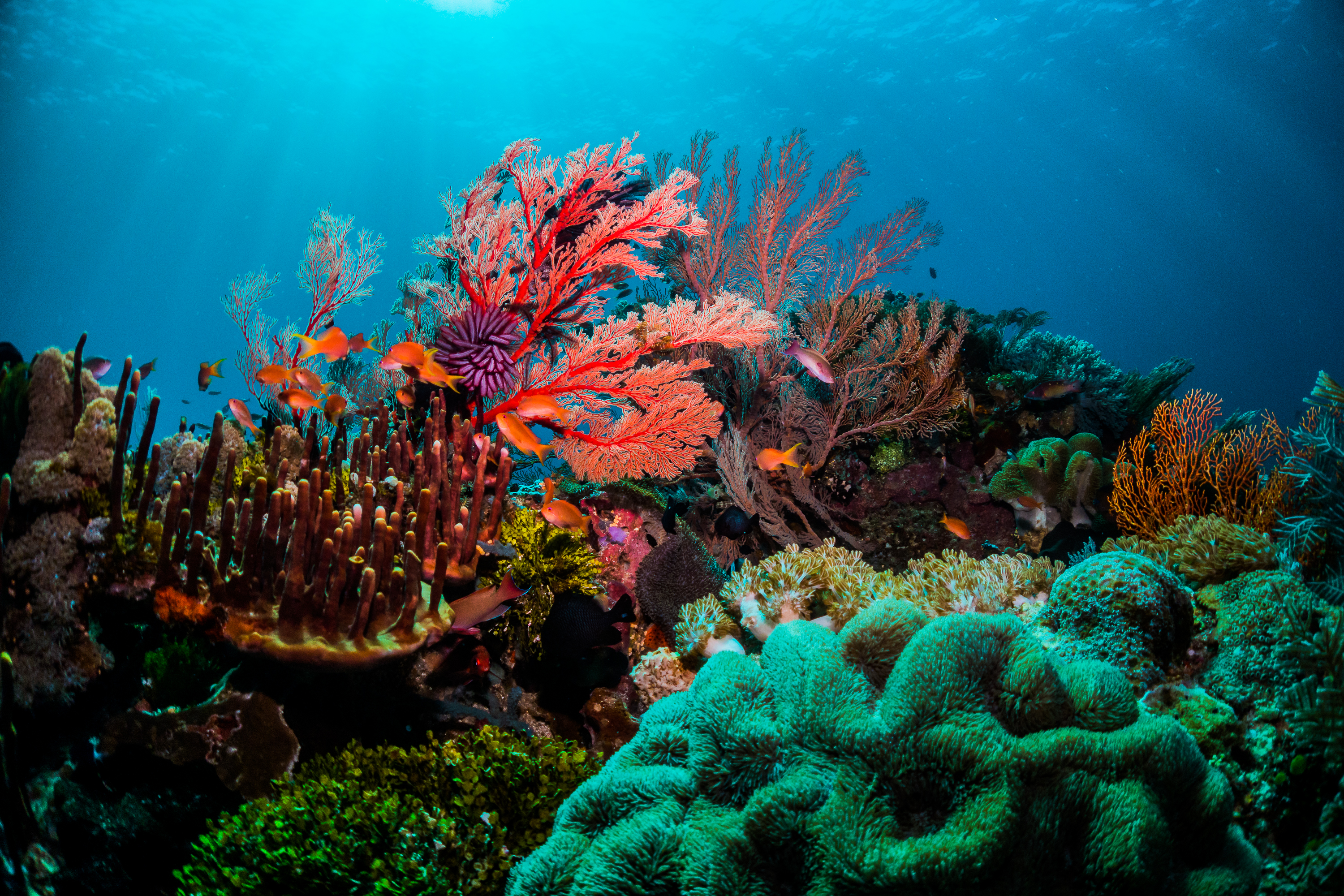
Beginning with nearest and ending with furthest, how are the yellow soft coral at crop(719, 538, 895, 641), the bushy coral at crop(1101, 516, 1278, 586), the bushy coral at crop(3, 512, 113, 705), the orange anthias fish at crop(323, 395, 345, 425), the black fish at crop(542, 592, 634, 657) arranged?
the bushy coral at crop(3, 512, 113, 705)
the bushy coral at crop(1101, 516, 1278, 586)
the yellow soft coral at crop(719, 538, 895, 641)
the black fish at crop(542, 592, 634, 657)
the orange anthias fish at crop(323, 395, 345, 425)

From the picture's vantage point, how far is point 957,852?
4.60ft

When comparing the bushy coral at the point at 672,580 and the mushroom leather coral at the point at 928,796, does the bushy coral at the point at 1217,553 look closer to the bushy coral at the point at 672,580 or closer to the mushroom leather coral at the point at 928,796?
the mushroom leather coral at the point at 928,796

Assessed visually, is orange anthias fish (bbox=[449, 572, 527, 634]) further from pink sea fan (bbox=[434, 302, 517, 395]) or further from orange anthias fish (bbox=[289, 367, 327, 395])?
orange anthias fish (bbox=[289, 367, 327, 395])

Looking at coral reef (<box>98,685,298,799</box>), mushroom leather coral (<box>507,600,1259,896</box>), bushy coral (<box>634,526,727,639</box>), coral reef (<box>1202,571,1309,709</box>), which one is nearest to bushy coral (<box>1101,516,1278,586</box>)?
coral reef (<box>1202,571,1309,709</box>)

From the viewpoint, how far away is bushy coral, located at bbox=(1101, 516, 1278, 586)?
280 cm

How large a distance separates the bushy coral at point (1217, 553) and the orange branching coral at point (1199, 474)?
1078mm

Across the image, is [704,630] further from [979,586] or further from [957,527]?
[957,527]

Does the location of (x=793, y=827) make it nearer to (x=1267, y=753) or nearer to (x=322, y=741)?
(x=1267, y=753)

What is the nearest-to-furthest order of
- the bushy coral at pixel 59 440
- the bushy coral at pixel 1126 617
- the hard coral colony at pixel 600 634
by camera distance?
1. the hard coral colony at pixel 600 634
2. the bushy coral at pixel 1126 617
3. the bushy coral at pixel 59 440

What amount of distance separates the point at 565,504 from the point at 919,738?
8.04 ft

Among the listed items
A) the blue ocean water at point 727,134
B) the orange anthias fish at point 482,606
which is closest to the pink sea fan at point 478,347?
the orange anthias fish at point 482,606

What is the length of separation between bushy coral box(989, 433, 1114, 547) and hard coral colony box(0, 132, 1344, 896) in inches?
1.6

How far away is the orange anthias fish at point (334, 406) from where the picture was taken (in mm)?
4184

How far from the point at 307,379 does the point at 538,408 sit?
2.13m
